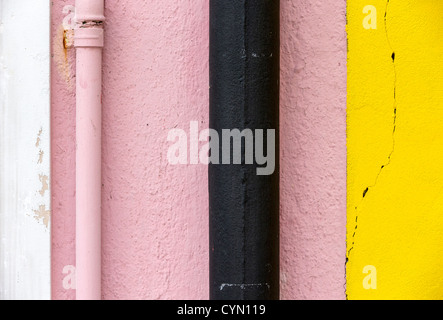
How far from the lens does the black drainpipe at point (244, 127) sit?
5.27ft

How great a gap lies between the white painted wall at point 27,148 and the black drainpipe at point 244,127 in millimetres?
565

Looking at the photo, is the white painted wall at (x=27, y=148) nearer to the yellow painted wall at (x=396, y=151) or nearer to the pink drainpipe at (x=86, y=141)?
the pink drainpipe at (x=86, y=141)

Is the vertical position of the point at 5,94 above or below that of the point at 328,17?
below

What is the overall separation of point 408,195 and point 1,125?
1.33 metres

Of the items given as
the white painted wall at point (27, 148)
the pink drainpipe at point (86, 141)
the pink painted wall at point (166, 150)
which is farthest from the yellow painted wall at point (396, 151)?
the white painted wall at point (27, 148)

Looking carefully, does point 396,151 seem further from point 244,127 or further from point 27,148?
point 27,148

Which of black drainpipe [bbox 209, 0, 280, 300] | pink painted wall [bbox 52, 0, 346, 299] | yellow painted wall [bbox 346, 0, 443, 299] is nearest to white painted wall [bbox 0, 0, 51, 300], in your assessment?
pink painted wall [bbox 52, 0, 346, 299]

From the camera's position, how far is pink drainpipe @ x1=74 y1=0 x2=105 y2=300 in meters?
1.77

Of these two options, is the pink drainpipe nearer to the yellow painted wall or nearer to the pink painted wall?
the pink painted wall

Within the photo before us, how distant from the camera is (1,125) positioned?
5.95 feet

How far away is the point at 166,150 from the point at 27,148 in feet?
1.45

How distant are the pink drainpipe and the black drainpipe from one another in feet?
1.31

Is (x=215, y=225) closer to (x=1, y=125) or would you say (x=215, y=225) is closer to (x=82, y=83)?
(x=82, y=83)
